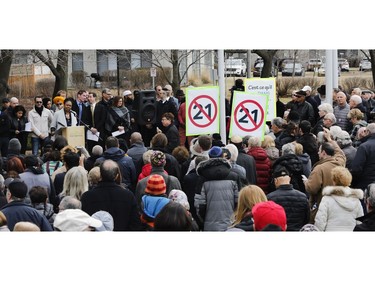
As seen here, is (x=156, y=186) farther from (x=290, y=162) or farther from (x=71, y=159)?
(x=71, y=159)

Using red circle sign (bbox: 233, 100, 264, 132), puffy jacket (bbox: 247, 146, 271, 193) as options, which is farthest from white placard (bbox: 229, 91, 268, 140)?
puffy jacket (bbox: 247, 146, 271, 193)

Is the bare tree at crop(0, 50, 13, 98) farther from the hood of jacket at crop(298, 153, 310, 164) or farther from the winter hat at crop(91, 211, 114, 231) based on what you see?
the winter hat at crop(91, 211, 114, 231)

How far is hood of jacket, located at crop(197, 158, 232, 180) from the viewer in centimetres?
993

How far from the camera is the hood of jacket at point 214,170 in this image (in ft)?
32.6

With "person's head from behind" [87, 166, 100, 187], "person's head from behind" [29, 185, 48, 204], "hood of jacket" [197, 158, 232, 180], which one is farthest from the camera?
"person's head from behind" [87, 166, 100, 187]

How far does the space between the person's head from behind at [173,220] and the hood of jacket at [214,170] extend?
8.60 ft

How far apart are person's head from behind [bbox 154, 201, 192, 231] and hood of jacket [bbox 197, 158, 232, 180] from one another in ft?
8.60

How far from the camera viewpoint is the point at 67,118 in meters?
18.6

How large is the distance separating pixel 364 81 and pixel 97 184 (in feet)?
114

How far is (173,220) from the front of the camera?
724 cm

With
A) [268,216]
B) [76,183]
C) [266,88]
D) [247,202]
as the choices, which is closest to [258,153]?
[76,183]

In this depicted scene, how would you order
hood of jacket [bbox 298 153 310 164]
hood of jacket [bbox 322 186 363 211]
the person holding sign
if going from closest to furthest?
hood of jacket [bbox 322 186 363 211], hood of jacket [bbox 298 153 310 164], the person holding sign

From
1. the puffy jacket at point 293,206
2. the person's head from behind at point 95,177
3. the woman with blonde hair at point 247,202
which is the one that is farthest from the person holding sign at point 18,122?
the woman with blonde hair at point 247,202

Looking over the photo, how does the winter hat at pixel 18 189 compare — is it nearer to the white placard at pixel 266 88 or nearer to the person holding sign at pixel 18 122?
the white placard at pixel 266 88
